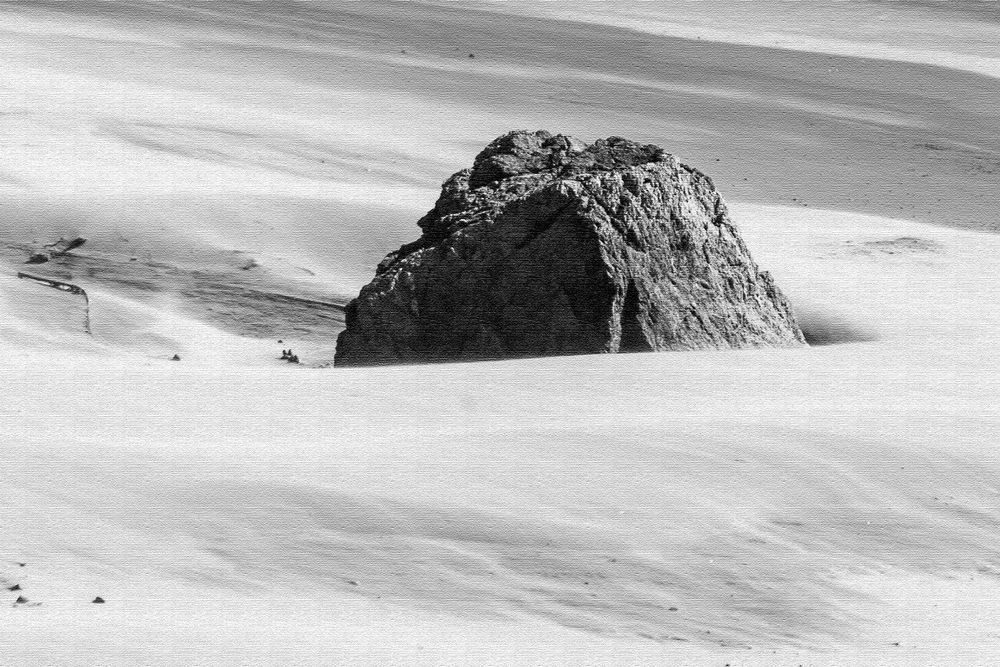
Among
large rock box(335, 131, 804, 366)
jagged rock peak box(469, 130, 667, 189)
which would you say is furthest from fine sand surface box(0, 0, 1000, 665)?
jagged rock peak box(469, 130, 667, 189)

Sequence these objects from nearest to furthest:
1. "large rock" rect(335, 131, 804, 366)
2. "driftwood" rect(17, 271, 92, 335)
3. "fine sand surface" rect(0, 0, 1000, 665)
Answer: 1. "fine sand surface" rect(0, 0, 1000, 665)
2. "large rock" rect(335, 131, 804, 366)
3. "driftwood" rect(17, 271, 92, 335)

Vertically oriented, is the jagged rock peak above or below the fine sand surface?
above

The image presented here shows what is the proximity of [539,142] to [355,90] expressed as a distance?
28.6ft

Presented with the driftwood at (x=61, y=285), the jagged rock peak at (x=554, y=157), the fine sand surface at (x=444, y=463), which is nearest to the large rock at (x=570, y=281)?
the jagged rock peak at (x=554, y=157)

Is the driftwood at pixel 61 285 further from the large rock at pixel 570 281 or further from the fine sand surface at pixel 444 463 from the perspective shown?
the large rock at pixel 570 281

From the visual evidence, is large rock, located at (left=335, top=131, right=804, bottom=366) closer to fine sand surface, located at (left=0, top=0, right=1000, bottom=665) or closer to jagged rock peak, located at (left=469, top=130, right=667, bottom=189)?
jagged rock peak, located at (left=469, top=130, right=667, bottom=189)

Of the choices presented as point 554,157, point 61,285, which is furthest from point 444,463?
point 61,285

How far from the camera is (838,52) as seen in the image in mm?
19609

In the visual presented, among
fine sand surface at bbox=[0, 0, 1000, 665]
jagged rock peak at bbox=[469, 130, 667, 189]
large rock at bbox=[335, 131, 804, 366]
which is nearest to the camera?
fine sand surface at bbox=[0, 0, 1000, 665]

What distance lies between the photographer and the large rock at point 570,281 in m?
6.20

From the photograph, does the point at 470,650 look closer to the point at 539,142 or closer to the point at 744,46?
the point at 539,142

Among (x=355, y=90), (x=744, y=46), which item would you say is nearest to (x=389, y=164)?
(x=355, y=90)

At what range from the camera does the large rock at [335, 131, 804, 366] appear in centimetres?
620

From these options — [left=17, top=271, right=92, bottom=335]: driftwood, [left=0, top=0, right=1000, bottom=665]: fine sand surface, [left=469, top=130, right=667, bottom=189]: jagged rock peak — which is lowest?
[left=17, top=271, right=92, bottom=335]: driftwood
